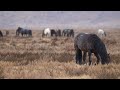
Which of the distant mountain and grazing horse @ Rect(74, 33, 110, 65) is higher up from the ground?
the distant mountain

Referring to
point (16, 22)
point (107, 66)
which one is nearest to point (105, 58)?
point (107, 66)

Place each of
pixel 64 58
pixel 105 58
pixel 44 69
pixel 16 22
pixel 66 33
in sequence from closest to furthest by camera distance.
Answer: pixel 44 69
pixel 105 58
pixel 64 58
pixel 66 33
pixel 16 22

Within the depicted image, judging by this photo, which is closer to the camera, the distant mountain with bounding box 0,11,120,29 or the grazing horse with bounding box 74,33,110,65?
the grazing horse with bounding box 74,33,110,65

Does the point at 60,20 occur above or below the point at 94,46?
above

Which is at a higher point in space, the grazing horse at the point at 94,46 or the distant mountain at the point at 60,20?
the distant mountain at the point at 60,20

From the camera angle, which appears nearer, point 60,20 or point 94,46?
point 94,46

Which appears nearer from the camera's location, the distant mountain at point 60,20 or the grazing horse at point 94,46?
the grazing horse at point 94,46
